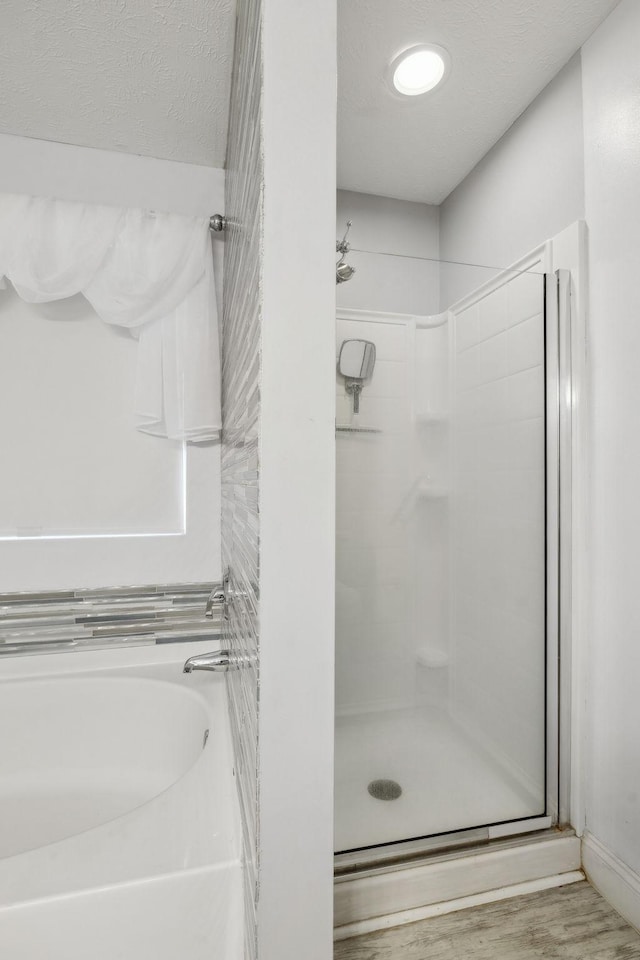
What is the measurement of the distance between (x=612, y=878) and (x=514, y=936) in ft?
1.00

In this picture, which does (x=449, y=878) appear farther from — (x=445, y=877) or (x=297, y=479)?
(x=297, y=479)

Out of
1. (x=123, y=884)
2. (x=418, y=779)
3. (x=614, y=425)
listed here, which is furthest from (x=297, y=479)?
(x=418, y=779)

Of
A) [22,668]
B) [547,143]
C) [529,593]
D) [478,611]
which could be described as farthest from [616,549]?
[22,668]

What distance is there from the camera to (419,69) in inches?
61.5

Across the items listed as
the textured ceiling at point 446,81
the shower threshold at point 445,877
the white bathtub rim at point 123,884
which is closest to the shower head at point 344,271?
the textured ceiling at point 446,81

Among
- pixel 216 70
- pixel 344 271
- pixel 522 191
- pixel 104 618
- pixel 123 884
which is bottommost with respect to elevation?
pixel 123 884

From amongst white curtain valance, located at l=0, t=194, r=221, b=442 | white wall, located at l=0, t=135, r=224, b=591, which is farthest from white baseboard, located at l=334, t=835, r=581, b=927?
white curtain valance, located at l=0, t=194, r=221, b=442

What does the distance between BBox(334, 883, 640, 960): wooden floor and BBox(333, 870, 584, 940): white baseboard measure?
0.01m

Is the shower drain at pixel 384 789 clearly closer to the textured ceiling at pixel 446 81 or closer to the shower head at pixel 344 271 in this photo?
the shower head at pixel 344 271

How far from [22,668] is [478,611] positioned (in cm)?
138

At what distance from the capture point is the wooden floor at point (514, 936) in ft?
3.75

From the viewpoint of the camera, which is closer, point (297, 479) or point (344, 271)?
point (297, 479)

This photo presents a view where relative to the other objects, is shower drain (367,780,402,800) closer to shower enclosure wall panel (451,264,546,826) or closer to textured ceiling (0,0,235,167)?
shower enclosure wall panel (451,264,546,826)

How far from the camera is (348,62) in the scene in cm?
155
